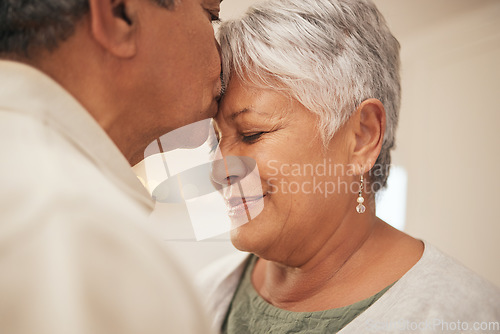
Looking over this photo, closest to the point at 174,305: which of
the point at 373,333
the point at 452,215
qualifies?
the point at 373,333

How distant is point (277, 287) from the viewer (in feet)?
4.29

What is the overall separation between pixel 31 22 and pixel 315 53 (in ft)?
2.24

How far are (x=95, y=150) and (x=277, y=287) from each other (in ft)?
2.80

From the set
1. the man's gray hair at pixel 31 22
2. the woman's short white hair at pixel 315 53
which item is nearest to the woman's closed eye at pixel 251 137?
the woman's short white hair at pixel 315 53

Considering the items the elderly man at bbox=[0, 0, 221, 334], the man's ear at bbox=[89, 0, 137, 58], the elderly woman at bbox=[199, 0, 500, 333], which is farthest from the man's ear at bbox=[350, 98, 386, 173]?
the man's ear at bbox=[89, 0, 137, 58]

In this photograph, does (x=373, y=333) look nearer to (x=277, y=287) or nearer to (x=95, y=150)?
(x=277, y=287)

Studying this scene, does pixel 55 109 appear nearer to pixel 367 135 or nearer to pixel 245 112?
pixel 245 112

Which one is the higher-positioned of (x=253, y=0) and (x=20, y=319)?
(x=253, y=0)

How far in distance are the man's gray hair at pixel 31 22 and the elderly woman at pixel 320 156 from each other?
0.54 m

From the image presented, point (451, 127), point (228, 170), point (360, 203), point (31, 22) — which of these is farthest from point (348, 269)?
point (451, 127)

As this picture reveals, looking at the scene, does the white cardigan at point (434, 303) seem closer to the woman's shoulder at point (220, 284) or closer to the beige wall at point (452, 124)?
the woman's shoulder at point (220, 284)

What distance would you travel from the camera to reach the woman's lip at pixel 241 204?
1.18 meters

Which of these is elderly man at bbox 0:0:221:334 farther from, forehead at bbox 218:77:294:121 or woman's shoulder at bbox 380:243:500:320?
woman's shoulder at bbox 380:243:500:320

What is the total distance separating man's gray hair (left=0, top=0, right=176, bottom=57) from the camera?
26.6 inches
